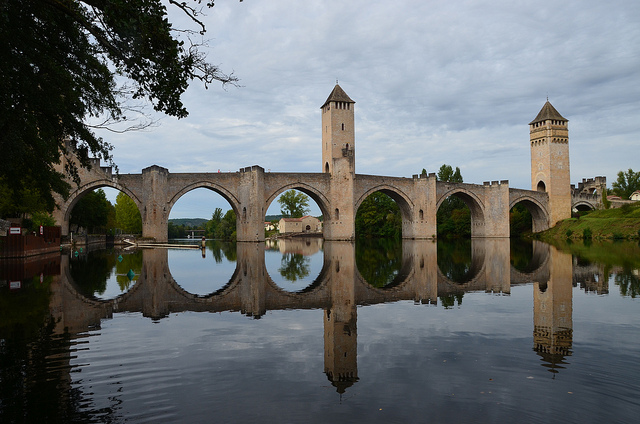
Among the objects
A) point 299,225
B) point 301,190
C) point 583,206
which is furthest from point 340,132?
point 583,206

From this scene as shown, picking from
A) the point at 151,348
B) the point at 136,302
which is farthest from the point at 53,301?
the point at 151,348

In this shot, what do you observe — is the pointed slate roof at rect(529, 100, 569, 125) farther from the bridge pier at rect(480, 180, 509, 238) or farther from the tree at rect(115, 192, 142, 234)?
the tree at rect(115, 192, 142, 234)

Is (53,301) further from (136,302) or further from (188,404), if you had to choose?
(188,404)

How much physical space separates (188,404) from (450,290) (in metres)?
8.49

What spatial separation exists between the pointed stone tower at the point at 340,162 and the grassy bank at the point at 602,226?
2310 centimetres

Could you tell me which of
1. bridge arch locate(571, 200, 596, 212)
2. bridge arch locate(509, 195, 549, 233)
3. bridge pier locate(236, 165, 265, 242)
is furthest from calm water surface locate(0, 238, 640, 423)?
bridge arch locate(571, 200, 596, 212)

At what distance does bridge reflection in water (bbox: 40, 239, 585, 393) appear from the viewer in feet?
20.0

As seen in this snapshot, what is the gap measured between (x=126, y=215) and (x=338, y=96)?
136ft

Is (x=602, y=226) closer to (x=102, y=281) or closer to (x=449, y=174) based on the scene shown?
(x=449, y=174)

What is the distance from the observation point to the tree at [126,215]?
6737cm

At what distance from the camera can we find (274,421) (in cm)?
376

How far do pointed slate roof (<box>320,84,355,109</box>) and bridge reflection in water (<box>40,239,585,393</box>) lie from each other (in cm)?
2766

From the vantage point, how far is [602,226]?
143 ft

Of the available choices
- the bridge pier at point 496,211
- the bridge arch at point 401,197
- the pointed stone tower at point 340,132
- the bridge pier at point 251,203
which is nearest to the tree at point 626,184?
the bridge pier at point 496,211
